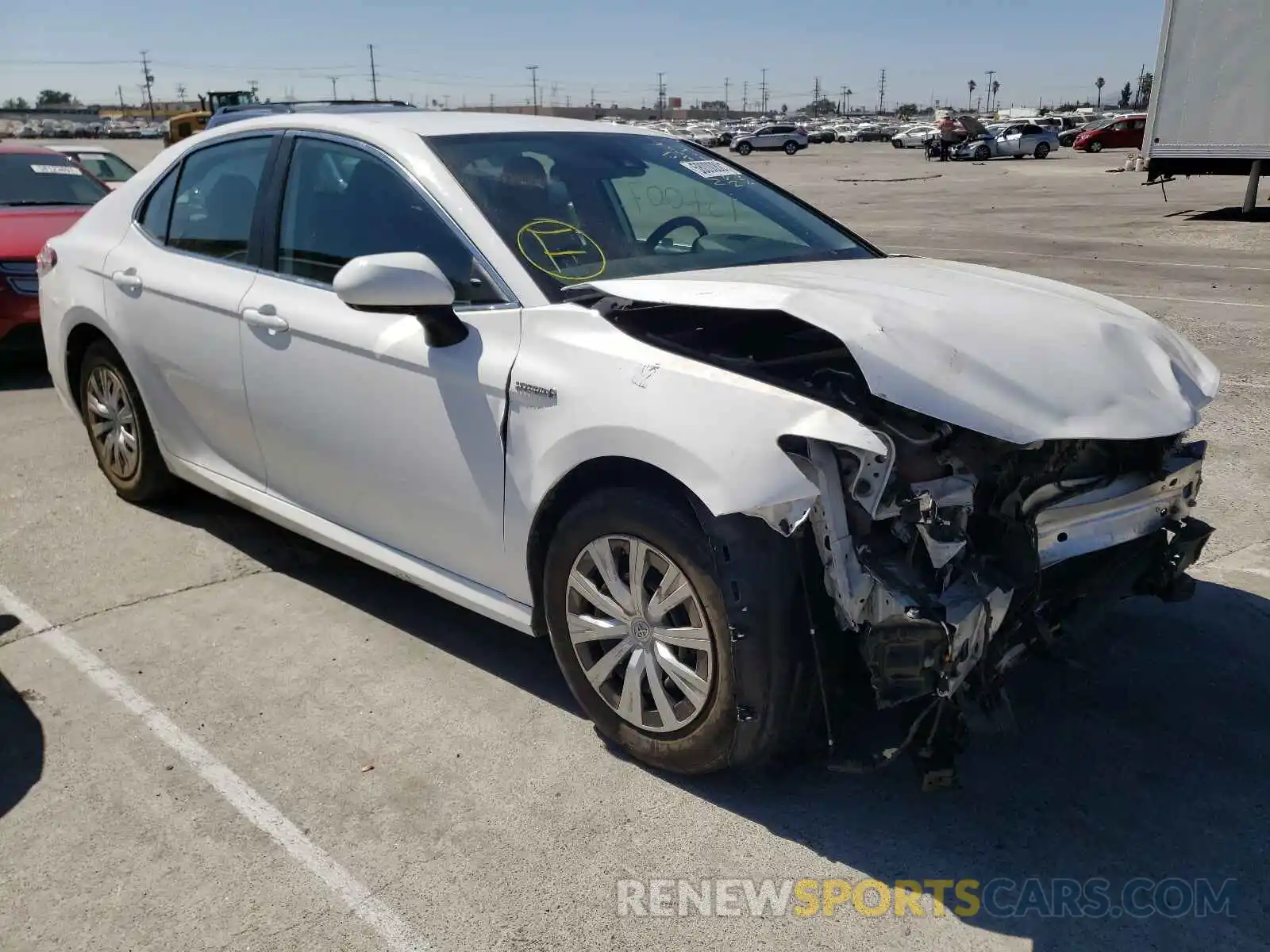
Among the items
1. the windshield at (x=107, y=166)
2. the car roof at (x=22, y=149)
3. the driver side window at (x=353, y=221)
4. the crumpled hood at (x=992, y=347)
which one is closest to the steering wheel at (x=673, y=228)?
the crumpled hood at (x=992, y=347)

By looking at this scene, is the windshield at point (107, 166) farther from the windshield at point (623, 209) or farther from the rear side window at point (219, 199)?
the windshield at point (623, 209)

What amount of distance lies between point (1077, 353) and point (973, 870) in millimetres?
1343

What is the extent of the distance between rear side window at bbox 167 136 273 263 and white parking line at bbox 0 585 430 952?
155 centimetres

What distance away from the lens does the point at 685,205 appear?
4.05 meters

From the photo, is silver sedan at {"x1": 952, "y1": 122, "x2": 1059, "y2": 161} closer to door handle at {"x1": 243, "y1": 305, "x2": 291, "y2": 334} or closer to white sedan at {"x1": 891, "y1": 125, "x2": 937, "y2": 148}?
white sedan at {"x1": 891, "y1": 125, "x2": 937, "y2": 148}

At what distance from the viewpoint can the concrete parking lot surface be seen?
261 centimetres

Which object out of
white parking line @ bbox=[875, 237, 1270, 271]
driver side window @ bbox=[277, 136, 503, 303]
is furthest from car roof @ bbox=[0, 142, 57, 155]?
white parking line @ bbox=[875, 237, 1270, 271]

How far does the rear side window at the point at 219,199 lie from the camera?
424 cm

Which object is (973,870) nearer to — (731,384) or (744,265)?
(731,384)

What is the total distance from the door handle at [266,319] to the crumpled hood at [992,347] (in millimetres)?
1254

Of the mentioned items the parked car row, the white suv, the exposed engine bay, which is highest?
the exposed engine bay

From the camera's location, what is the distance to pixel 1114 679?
367cm

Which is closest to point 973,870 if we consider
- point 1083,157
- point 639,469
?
point 639,469

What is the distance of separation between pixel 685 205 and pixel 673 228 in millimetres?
188
